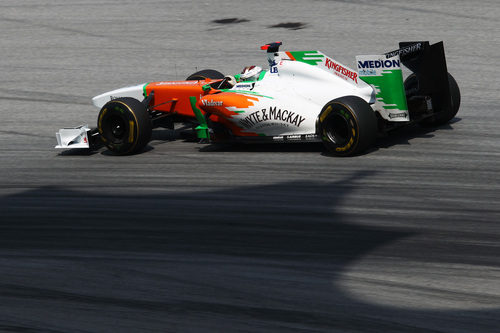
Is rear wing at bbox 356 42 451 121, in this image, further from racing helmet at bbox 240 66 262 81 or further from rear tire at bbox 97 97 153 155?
rear tire at bbox 97 97 153 155

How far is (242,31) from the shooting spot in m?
18.2

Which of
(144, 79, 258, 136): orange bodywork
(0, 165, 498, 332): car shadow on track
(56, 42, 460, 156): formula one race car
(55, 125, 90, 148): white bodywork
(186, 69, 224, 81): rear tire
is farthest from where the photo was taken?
(186, 69, 224, 81): rear tire

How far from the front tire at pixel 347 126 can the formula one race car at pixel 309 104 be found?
12 mm

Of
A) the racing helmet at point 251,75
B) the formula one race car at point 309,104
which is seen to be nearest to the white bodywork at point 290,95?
the formula one race car at point 309,104

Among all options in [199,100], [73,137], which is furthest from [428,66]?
[73,137]

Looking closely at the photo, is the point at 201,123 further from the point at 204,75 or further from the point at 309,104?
the point at 309,104

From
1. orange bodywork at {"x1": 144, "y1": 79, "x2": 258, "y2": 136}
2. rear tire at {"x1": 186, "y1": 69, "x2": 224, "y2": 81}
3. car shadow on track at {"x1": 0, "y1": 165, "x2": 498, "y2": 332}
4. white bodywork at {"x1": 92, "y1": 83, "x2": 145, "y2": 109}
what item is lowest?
car shadow on track at {"x1": 0, "y1": 165, "x2": 498, "y2": 332}

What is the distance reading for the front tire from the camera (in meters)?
8.64

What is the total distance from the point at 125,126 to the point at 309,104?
2.57 meters

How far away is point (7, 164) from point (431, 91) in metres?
5.78

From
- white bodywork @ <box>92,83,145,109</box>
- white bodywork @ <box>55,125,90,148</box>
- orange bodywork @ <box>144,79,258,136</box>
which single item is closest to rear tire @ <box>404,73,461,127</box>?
orange bodywork @ <box>144,79,258,136</box>

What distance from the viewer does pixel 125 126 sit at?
10.2 metres

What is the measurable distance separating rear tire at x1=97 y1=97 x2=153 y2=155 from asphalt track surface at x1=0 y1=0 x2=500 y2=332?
0.21 m

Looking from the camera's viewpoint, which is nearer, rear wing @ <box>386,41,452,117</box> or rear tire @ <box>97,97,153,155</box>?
rear wing @ <box>386,41,452,117</box>
